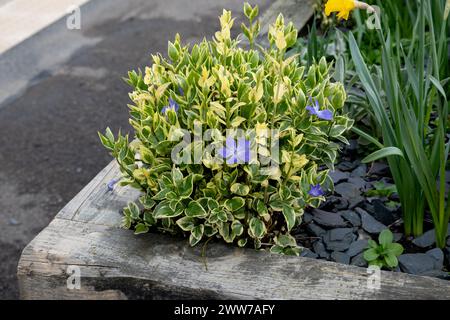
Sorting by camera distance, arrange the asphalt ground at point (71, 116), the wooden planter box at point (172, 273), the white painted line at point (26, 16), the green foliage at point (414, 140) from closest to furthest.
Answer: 1. the wooden planter box at point (172, 273)
2. the green foliage at point (414, 140)
3. the asphalt ground at point (71, 116)
4. the white painted line at point (26, 16)

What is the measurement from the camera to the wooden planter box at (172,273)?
5.26ft

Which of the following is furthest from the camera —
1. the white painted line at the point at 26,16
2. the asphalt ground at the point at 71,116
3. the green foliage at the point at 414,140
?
the white painted line at the point at 26,16

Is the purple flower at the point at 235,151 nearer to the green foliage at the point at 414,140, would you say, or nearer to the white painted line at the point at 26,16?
the green foliage at the point at 414,140

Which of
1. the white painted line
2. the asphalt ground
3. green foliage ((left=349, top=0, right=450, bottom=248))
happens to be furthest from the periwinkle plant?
the white painted line

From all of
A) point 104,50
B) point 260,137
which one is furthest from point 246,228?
point 104,50

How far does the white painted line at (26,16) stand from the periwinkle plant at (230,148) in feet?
9.39

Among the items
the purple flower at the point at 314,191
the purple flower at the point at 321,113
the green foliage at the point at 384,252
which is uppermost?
the purple flower at the point at 321,113

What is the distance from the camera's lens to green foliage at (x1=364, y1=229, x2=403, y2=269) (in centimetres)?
183

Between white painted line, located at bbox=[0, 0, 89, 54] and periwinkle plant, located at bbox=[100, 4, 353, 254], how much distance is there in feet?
9.39

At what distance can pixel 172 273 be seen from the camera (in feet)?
5.47

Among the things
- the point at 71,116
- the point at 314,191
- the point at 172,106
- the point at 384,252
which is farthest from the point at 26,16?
the point at 384,252

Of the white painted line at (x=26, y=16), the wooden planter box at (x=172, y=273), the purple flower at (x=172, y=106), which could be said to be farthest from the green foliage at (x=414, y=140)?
the white painted line at (x=26, y=16)

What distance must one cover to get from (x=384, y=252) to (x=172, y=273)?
608 mm
